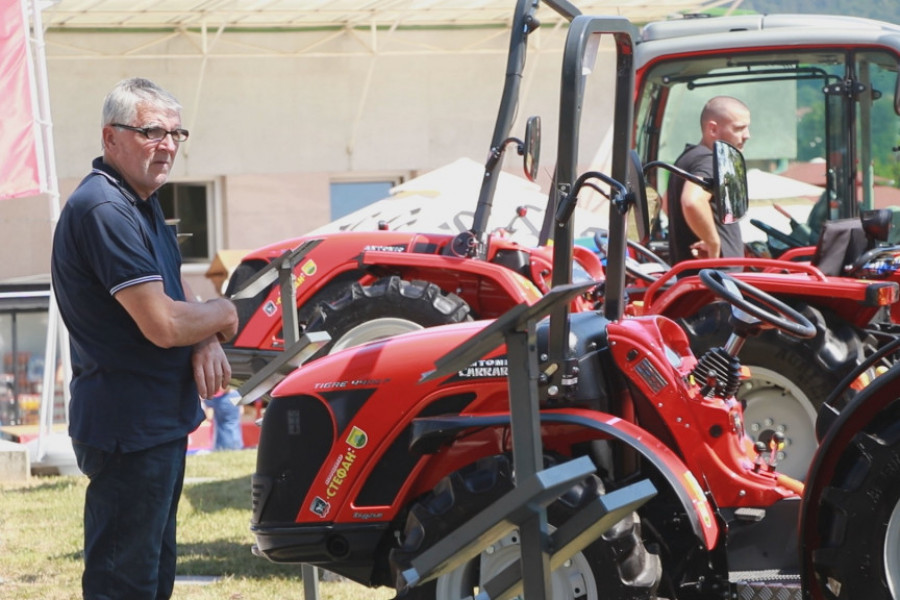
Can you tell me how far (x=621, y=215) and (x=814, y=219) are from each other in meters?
3.42

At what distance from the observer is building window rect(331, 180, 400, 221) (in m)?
18.3

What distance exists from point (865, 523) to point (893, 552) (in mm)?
101

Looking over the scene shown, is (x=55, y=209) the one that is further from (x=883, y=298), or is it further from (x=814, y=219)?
(x=883, y=298)

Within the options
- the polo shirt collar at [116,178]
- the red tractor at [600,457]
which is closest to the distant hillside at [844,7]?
the red tractor at [600,457]

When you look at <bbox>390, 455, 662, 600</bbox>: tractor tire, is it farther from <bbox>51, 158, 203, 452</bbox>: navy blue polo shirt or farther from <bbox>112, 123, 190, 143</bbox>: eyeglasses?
<bbox>112, 123, 190, 143</bbox>: eyeglasses

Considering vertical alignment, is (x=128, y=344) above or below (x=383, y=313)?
above

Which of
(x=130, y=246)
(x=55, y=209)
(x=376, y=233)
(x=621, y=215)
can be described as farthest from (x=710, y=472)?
(x=55, y=209)

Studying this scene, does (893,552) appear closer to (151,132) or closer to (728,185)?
(728,185)

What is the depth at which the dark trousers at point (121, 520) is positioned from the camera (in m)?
3.72

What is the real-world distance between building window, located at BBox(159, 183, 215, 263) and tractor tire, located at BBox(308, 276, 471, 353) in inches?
449

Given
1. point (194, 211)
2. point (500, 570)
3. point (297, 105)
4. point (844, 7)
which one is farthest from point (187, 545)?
point (194, 211)

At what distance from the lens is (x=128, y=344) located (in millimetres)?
3703

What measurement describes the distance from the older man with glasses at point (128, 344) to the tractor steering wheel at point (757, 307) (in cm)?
143

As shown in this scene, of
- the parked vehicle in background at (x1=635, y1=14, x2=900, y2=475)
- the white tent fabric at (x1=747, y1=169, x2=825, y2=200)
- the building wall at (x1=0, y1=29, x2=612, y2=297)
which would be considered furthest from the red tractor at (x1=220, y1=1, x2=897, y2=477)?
the building wall at (x1=0, y1=29, x2=612, y2=297)
